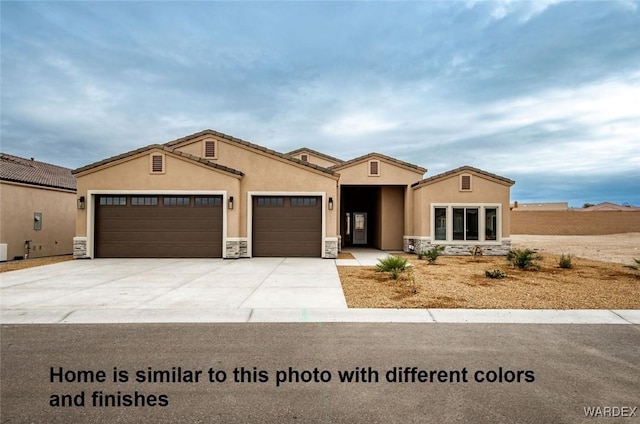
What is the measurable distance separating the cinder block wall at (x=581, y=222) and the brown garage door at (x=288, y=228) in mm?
28433

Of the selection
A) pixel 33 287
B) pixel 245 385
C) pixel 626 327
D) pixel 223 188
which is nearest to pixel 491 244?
pixel 626 327

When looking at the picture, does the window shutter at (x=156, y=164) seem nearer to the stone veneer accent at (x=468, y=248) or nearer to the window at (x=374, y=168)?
the window at (x=374, y=168)

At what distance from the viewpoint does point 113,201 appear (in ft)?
47.7

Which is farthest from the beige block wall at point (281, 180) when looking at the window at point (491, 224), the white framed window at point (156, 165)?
the window at point (491, 224)

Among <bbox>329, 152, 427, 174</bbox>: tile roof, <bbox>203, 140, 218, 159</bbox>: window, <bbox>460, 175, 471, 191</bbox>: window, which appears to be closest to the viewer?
<bbox>203, 140, 218, 159</bbox>: window

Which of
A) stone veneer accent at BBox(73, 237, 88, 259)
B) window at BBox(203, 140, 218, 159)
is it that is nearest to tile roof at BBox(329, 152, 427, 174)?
window at BBox(203, 140, 218, 159)

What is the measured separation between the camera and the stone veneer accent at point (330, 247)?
14.6 metres

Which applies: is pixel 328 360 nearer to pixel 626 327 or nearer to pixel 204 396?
pixel 204 396

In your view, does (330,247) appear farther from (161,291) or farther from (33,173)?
(33,173)

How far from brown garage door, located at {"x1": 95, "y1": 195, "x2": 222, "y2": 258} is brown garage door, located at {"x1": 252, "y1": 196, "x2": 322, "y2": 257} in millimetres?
1727

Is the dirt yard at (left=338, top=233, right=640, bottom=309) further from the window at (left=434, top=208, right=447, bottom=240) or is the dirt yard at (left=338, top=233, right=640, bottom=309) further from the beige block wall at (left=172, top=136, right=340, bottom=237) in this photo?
the window at (left=434, top=208, right=447, bottom=240)

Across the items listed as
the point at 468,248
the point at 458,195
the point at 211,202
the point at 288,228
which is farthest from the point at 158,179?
the point at 468,248

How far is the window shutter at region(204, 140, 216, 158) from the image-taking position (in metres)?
16.0

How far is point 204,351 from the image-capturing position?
429 centimetres
